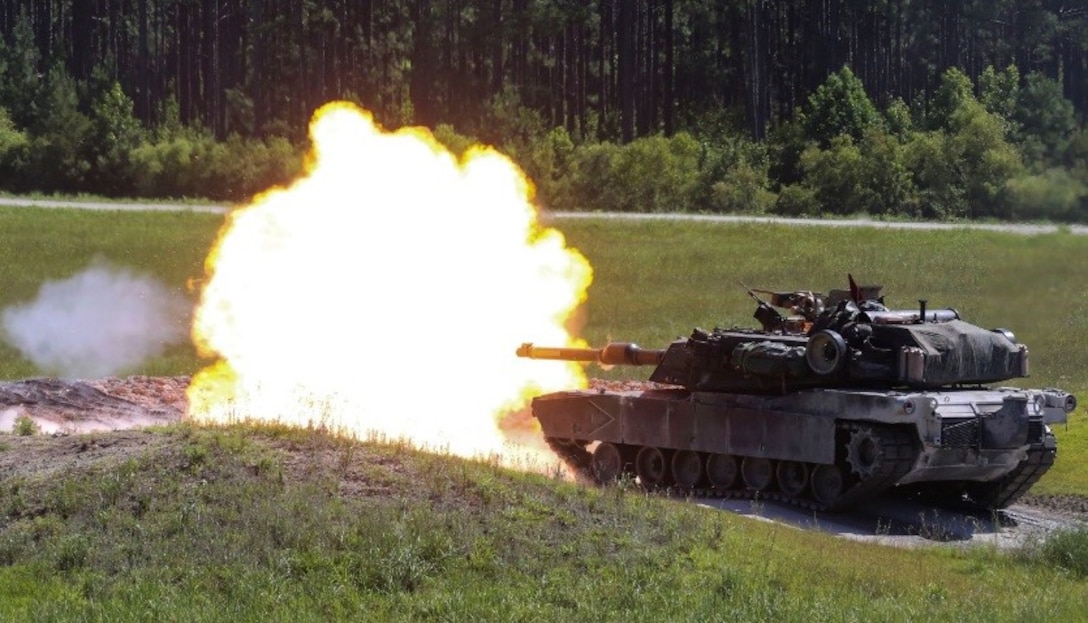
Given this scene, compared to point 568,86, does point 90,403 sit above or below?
below

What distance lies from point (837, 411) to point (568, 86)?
223ft

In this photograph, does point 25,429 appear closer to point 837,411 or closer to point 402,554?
point 402,554

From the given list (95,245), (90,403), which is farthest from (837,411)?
(95,245)

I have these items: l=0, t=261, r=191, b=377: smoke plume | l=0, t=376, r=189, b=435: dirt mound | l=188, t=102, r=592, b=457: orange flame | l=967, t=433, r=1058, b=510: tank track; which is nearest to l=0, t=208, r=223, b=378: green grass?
l=0, t=261, r=191, b=377: smoke plume

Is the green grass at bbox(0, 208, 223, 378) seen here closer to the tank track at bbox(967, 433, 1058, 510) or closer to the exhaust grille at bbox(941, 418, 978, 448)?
the tank track at bbox(967, 433, 1058, 510)

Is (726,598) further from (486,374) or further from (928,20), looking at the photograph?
(928,20)

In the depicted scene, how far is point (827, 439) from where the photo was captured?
26.2 m

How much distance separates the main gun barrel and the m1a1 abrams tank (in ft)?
0.12

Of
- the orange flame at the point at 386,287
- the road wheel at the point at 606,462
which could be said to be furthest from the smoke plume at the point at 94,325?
the road wheel at the point at 606,462

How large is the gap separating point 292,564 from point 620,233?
3800 cm

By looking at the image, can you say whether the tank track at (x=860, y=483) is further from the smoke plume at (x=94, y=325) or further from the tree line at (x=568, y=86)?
the tree line at (x=568, y=86)

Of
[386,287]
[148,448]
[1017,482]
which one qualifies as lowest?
[1017,482]

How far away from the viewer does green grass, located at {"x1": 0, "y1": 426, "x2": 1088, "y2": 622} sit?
1709 cm

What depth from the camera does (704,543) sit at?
19.8m
